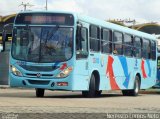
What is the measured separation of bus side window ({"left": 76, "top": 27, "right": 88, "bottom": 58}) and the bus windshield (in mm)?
323

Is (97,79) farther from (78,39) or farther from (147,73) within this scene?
(147,73)

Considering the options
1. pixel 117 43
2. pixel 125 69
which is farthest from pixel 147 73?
pixel 117 43

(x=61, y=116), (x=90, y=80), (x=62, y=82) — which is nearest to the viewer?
(x=61, y=116)

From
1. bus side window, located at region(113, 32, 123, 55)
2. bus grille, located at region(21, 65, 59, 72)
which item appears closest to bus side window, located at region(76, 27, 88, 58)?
bus grille, located at region(21, 65, 59, 72)

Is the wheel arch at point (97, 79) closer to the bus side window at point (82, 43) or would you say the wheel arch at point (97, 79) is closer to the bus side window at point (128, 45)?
the bus side window at point (82, 43)

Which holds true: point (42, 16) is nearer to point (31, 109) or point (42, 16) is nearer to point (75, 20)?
point (75, 20)

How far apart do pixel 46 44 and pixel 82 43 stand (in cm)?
135

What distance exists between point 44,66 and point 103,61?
3.28m

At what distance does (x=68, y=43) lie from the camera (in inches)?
774

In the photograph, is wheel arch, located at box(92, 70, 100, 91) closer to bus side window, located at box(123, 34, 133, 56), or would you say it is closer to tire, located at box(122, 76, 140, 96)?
bus side window, located at box(123, 34, 133, 56)

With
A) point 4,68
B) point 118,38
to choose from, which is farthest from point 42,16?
point 4,68

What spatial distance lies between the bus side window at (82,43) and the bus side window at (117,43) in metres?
3.02

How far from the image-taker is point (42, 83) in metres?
19.9

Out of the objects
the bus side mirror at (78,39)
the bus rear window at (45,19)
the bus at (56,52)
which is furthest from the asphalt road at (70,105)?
the bus rear window at (45,19)
